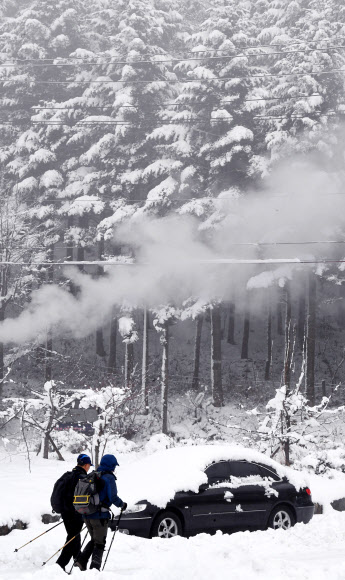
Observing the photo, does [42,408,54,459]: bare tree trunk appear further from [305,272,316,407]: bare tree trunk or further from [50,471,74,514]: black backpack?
[305,272,316,407]: bare tree trunk

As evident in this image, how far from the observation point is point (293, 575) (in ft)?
25.1

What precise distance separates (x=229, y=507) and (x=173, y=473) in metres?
1.09

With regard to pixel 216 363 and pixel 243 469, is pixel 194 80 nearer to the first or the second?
pixel 216 363

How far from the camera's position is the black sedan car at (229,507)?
9766 millimetres

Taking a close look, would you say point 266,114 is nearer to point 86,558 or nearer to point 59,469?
point 59,469

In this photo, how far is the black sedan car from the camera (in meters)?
9.77

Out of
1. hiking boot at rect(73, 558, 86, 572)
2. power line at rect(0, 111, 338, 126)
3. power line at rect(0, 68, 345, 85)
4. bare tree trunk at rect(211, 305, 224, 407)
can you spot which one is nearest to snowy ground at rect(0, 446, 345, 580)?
hiking boot at rect(73, 558, 86, 572)

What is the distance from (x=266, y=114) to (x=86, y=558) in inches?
1003

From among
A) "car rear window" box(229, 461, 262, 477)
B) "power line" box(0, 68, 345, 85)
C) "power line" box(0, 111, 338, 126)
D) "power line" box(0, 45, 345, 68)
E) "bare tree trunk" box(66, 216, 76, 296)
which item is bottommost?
"car rear window" box(229, 461, 262, 477)

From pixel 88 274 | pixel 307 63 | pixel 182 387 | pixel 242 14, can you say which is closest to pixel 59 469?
pixel 88 274

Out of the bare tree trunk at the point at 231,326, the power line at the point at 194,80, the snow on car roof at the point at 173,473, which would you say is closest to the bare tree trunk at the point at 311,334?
the power line at the point at 194,80

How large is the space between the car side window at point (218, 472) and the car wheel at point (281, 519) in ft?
3.57

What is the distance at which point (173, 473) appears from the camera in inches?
421

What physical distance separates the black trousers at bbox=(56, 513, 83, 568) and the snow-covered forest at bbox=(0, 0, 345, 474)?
1607cm
